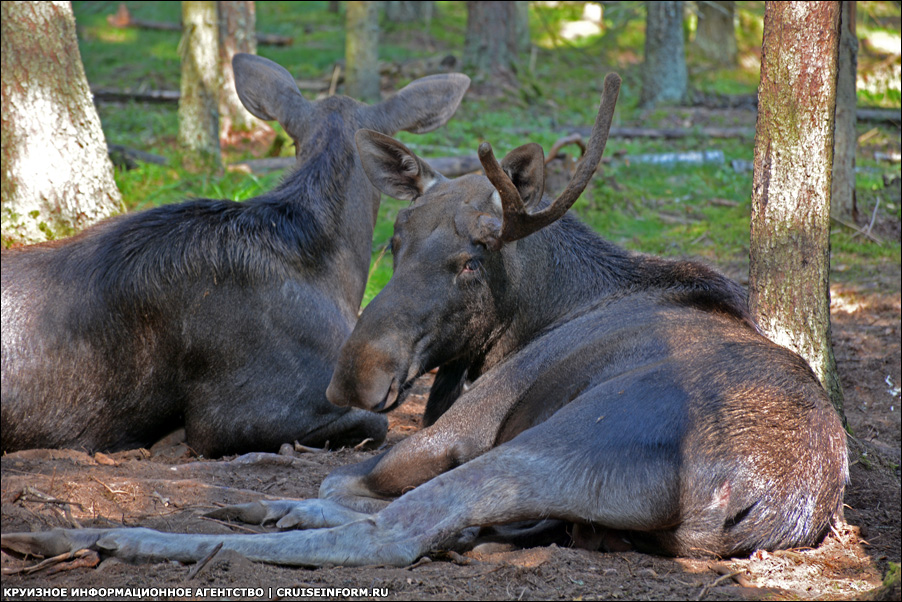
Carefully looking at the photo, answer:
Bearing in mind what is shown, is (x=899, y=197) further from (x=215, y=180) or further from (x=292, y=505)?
(x=292, y=505)

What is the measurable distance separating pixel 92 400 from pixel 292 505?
5.70ft

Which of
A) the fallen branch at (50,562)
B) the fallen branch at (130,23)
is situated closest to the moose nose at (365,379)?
the fallen branch at (50,562)

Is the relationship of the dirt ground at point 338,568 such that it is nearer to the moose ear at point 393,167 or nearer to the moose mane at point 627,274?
the moose mane at point 627,274

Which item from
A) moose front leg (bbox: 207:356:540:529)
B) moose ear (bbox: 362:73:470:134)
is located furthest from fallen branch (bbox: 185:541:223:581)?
moose ear (bbox: 362:73:470:134)

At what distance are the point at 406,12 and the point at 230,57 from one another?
609 inches

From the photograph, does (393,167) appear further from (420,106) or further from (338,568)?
(338,568)

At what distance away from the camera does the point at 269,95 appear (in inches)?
241

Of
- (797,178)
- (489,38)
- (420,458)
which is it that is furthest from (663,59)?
(420,458)

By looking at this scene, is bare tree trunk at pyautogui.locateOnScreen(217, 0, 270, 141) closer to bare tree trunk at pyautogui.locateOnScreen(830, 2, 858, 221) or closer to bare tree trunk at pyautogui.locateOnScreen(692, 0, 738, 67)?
bare tree trunk at pyautogui.locateOnScreen(830, 2, 858, 221)

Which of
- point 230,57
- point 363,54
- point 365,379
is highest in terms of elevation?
point 363,54

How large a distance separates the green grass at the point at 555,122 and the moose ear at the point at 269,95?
2.59m

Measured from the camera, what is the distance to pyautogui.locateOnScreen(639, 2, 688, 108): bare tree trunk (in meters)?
19.9

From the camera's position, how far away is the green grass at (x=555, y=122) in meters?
9.99

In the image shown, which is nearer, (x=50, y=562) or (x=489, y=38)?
(x=50, y=562)
